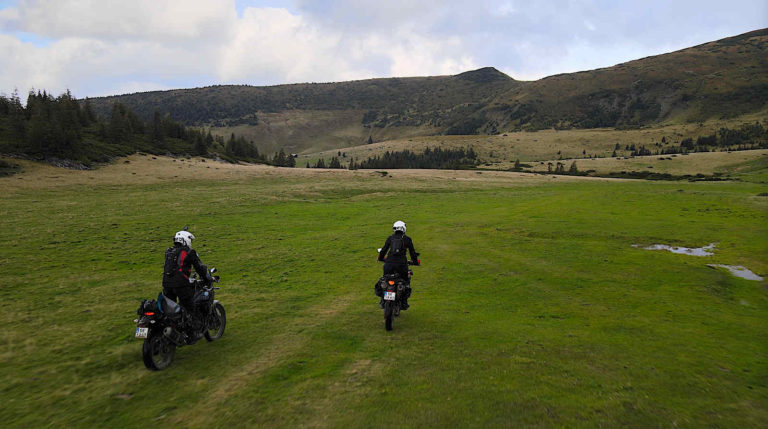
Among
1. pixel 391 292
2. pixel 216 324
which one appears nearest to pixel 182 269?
pixel 216 324

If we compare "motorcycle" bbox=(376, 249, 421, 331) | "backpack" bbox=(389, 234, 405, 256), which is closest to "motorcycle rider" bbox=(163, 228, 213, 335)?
"motorcycle" bbox=(376, 249, 421, 331)

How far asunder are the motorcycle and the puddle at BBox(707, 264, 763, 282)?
16.5 m

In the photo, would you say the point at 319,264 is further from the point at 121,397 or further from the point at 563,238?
the point at 563,238

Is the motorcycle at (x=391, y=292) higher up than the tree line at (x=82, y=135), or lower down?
lower down

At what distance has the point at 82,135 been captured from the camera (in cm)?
10600

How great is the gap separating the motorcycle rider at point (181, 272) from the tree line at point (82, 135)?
9186 centimetres

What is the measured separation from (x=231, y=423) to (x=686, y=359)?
1030 cm

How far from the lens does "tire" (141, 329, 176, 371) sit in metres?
9.21

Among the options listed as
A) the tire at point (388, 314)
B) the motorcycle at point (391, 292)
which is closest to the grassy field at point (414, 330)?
the tire at point (388, 314)

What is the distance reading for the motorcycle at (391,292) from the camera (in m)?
12.2

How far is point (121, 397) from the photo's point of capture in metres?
8.23

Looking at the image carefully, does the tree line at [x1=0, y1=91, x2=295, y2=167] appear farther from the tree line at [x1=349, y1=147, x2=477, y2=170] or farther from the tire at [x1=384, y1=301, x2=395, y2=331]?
the tire at [x1=384, y1=301, x2=395, y2=331]

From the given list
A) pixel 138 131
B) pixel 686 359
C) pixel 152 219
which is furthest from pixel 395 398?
pixel 138 131

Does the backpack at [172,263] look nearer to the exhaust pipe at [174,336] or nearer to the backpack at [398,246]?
the exhaust pipe at [174,336]
